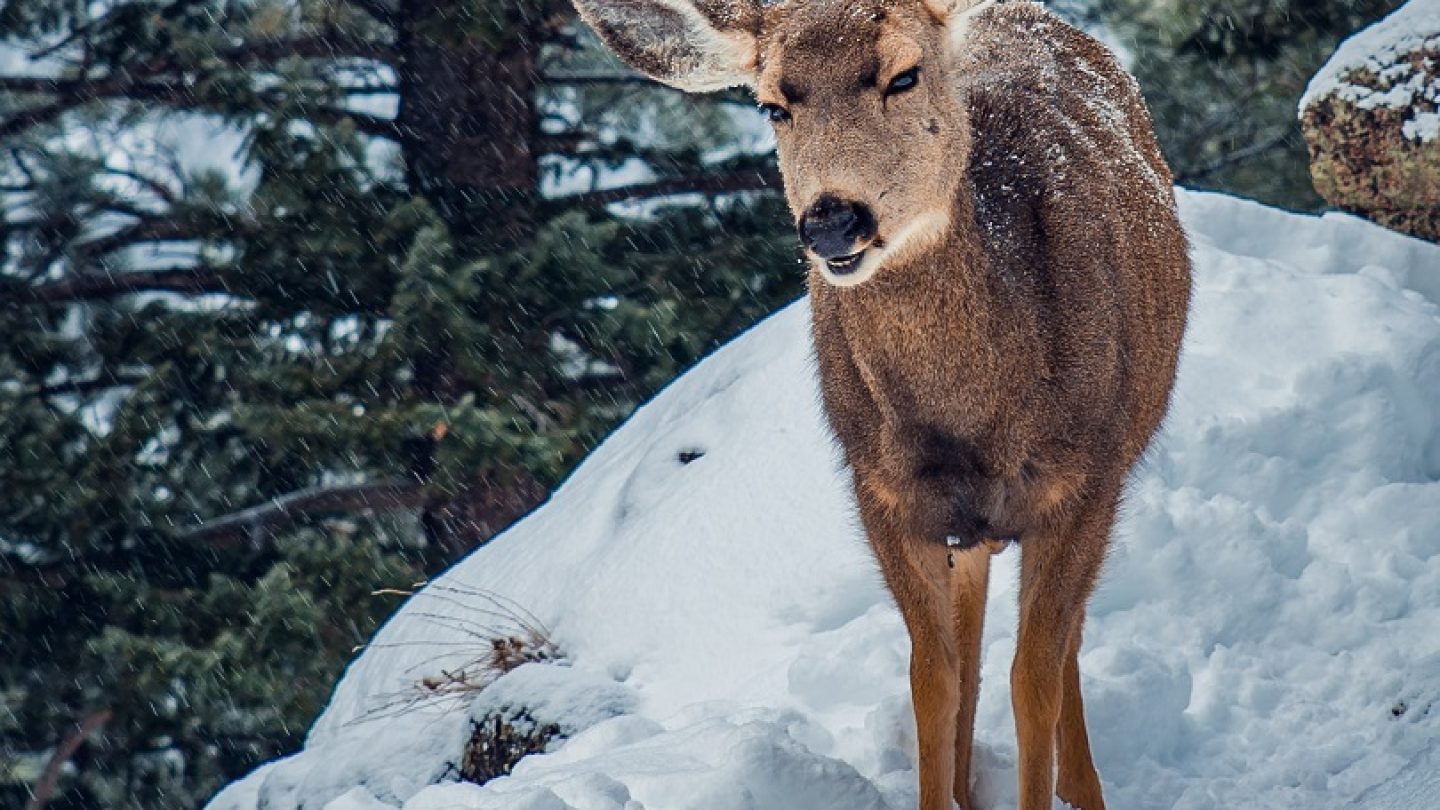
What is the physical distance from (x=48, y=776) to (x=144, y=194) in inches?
174

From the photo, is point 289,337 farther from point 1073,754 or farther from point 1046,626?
point 1046,626

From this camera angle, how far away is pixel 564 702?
527cm

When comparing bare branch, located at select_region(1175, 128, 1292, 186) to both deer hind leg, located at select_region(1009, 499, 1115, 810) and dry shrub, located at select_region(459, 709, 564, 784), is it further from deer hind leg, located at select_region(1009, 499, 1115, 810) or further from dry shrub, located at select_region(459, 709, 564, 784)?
deer hind leg, located at select_region(1009, 499, 1115, 810)

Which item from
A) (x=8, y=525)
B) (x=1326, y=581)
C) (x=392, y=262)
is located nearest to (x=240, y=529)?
(x=8, y=525)

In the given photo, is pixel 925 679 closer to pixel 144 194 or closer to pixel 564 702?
pixel 564 702

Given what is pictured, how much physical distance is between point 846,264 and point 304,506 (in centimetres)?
845

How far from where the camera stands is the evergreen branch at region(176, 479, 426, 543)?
10938 mm

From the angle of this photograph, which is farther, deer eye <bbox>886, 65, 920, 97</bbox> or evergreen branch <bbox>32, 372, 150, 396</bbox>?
evergreen branch <bbox>32, 372, 150, 396</bbox>

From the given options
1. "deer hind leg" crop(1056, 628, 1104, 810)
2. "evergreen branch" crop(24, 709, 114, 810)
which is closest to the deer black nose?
"deer hind leg" crop(1056, 628, 1104, 810)

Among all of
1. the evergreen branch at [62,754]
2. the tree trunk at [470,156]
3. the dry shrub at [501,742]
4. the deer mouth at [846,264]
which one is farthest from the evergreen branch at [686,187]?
the deer mouth at [846,264]

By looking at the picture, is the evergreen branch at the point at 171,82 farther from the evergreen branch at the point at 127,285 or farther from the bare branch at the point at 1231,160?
the bare branch at the point at 1231,160

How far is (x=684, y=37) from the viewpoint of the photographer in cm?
419

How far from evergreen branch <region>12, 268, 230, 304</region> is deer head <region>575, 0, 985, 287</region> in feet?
24.4

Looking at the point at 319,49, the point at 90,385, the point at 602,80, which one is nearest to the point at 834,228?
the point at 602,80
